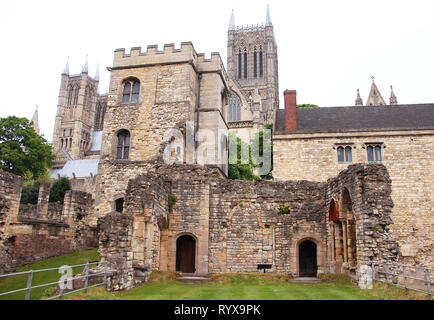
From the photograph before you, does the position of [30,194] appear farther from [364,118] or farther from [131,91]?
[364,118]

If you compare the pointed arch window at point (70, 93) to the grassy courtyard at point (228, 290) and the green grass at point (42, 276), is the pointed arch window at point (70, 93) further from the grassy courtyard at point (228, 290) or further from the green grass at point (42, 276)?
the grassy courtyard at point (228, 290)

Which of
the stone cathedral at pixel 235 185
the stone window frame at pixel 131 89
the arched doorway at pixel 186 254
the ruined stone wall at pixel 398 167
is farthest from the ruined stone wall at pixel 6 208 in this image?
the ruined stone wall at pixel 398 167

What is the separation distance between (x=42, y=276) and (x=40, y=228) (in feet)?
14.8

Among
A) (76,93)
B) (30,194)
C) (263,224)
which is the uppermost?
(76,93)

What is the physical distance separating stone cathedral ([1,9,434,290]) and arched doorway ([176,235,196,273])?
1.9 inches

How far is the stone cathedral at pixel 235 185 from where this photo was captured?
14.1m

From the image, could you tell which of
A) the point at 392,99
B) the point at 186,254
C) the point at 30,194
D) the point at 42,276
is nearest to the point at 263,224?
the point at 186,254

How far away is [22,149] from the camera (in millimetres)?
47625

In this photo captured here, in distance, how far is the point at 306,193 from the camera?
19.3 meters

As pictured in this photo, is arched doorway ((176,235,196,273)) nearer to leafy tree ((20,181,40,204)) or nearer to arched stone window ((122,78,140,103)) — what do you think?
arched stone window ((122,78,140,103))

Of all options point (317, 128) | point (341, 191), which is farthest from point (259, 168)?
point (341, 191)

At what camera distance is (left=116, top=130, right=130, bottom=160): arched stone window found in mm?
24297

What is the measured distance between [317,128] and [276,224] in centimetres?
1162
